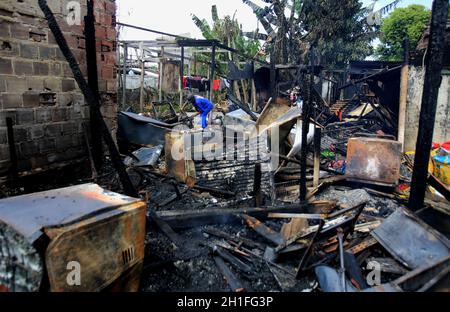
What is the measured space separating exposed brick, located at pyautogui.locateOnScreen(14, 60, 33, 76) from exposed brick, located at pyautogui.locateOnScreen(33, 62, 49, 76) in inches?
2.5

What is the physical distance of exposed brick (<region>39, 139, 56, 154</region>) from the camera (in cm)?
490

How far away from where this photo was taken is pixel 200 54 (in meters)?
21.0

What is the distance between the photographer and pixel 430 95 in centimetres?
343

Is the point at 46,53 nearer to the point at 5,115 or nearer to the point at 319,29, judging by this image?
the point at 5,115

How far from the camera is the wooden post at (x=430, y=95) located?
3.26m

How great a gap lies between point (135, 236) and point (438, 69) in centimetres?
363

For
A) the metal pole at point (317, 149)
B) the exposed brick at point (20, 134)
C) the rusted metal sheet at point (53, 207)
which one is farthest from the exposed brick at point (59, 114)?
the metal pole at point (317, 149)

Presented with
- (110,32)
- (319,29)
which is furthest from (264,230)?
(319,29)

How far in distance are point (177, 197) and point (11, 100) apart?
2842mm

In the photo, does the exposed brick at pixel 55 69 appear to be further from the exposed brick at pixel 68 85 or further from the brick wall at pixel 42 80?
the exposed brick at pixel 68 85

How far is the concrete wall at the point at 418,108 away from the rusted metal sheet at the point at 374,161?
4055mm

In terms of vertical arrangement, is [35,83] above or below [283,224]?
above
